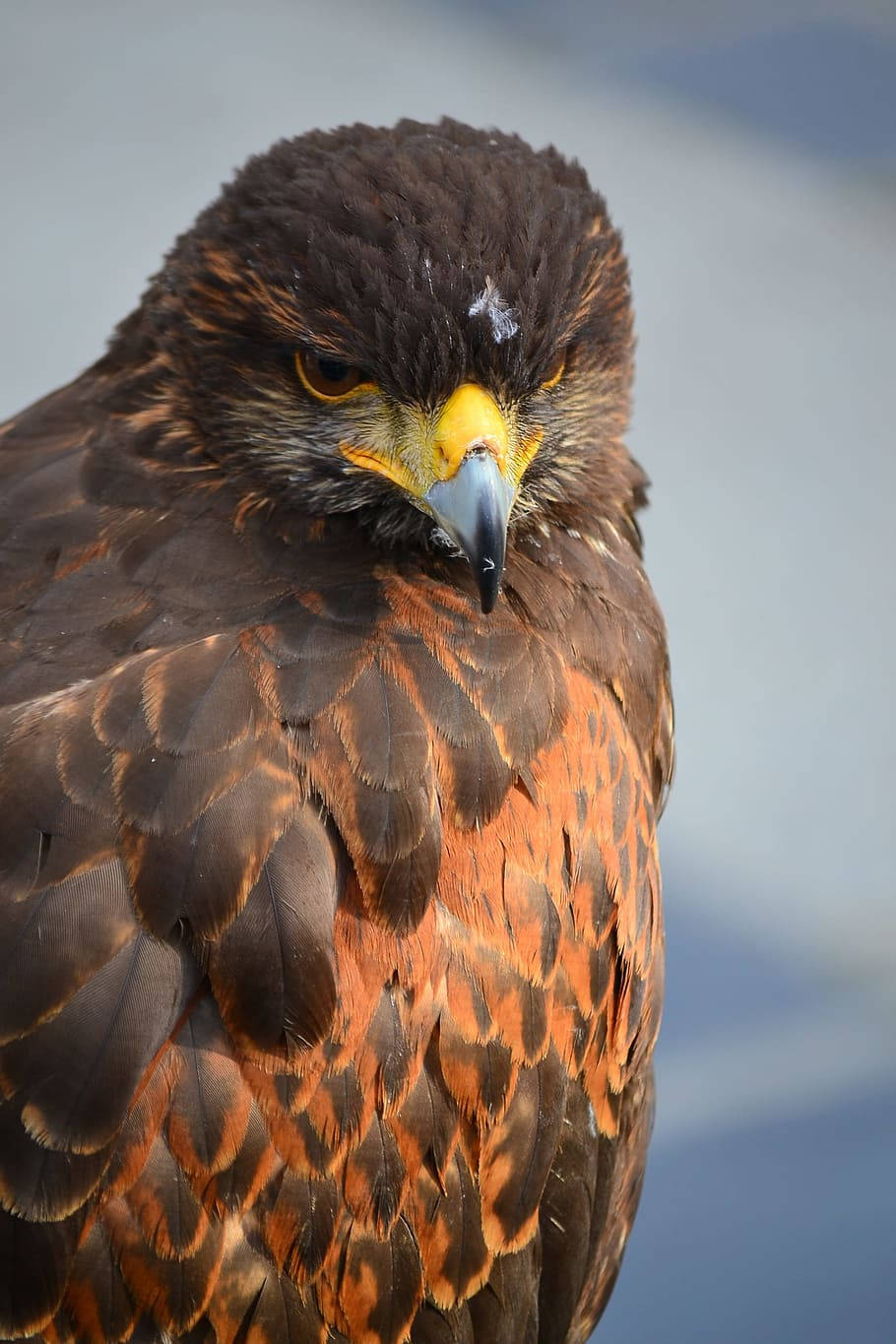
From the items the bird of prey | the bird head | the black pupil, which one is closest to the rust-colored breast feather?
the bird of prey

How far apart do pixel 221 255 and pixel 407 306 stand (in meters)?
0.33

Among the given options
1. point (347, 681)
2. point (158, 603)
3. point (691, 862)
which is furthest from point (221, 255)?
point (691, 862)

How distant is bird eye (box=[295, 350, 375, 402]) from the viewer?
6.63ft

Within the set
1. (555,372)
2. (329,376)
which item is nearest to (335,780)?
(329,376)

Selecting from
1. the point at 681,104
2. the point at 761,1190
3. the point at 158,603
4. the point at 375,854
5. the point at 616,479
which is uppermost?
the point at 681,104

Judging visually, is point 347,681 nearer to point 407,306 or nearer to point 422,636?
point 422,636

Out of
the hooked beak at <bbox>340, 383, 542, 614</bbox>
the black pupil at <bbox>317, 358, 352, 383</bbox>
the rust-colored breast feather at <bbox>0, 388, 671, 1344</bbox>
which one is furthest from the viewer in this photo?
the black pupil at <bbox>317, 358, 352, 383</bbox>

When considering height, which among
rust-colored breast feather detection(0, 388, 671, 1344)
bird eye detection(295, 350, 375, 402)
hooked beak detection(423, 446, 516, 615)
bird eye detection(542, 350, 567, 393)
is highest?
bird eye detection(542, 350, 567, 393)

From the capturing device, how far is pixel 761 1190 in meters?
3.72

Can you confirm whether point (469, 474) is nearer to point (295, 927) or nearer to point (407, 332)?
point (407, 332)

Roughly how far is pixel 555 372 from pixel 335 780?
62cm

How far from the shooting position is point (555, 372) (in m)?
2.11

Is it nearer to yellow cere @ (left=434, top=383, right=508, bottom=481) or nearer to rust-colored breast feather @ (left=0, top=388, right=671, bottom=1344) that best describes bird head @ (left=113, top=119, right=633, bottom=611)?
yellow cere @ (left=434, top=383, right=508, bottom=481)

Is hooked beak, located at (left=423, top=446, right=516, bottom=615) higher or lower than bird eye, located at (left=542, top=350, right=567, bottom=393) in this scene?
lower
